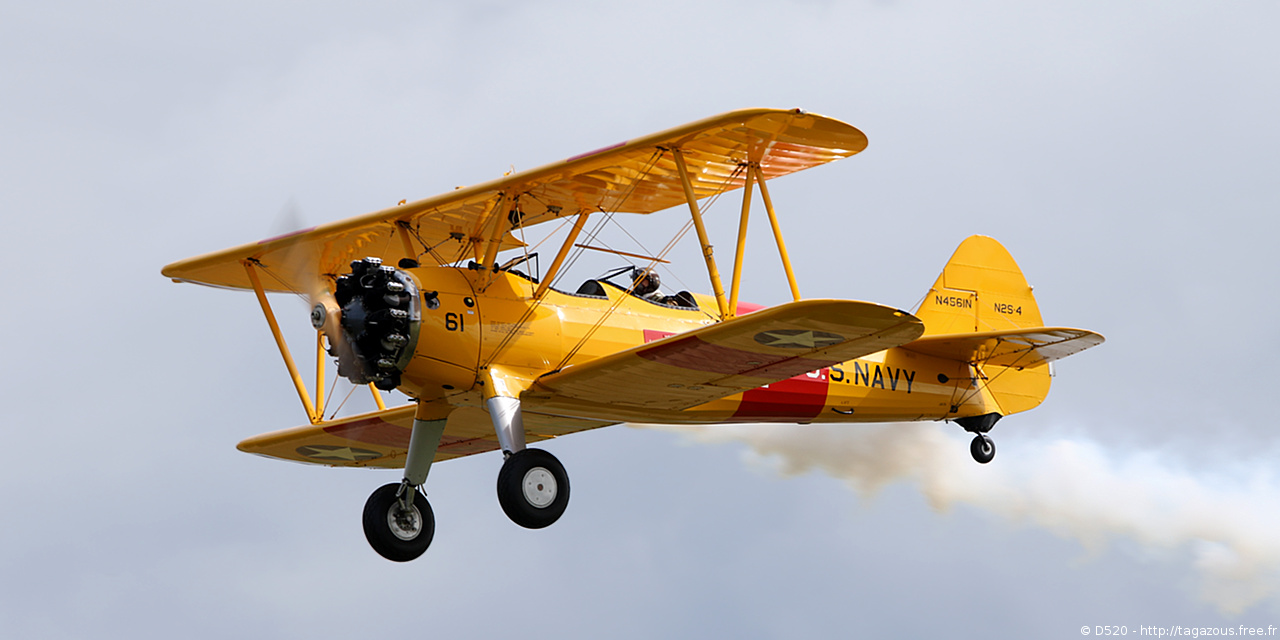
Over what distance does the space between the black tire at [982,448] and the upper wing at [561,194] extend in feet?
13.5

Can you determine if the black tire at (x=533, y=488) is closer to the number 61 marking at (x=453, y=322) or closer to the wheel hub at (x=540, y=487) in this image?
the wheel hub at (x=540, y=487)

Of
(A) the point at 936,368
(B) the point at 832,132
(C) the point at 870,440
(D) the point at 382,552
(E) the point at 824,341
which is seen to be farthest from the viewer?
(C) the point at 870,440

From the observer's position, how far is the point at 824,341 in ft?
42.7

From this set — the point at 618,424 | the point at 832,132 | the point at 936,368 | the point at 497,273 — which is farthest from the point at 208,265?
the point at 936,368

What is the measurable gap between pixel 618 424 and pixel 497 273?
2.30 meters

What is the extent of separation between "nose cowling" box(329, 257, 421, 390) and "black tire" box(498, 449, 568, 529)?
1.34 meters

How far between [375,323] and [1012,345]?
7036mm

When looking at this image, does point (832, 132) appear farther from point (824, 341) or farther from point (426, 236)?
point (426, 236)

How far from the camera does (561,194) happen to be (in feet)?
50.0

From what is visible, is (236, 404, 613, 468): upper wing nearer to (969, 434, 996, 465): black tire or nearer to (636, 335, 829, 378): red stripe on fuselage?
(636, 335, 829, 378): red stripe on fuselage

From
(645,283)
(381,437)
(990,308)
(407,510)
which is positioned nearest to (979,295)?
(990,308)

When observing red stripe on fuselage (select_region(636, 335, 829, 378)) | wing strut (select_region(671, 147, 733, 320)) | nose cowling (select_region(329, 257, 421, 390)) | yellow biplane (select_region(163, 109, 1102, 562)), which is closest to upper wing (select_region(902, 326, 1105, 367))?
yellow biplane (select_region(163, 109, 1102, 562))

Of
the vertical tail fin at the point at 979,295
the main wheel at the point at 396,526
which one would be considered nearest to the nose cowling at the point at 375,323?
the main wheel at the point at 396,526

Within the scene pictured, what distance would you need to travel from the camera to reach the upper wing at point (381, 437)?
16219 millimetres
